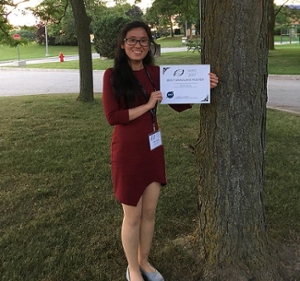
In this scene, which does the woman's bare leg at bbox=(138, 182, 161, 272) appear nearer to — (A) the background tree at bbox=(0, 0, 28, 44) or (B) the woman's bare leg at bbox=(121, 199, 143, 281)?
(B) the woman's bare leg at bbox=(121, 199, 143, 281)

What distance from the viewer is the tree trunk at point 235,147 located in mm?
2367

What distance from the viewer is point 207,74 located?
2.37 metres

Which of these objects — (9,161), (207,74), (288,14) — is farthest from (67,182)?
(288,14)

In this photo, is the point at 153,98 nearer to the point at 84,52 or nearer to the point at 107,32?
the point at 84,52

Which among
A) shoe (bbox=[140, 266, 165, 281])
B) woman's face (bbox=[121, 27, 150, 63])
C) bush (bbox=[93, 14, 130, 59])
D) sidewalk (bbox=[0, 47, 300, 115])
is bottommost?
shoe (bbox=[140, 266, 165, 281])

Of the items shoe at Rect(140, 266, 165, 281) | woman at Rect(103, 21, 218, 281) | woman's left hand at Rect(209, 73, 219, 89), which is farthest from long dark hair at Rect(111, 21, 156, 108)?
shoe at Rect(140, 266, 165, 281)

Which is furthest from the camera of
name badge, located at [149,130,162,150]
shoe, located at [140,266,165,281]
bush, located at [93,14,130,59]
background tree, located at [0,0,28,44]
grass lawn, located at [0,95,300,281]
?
bush, located at [93,14,130,59]

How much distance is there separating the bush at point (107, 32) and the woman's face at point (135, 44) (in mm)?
22884

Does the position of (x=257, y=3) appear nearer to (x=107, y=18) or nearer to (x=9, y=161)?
(x=9, y=161)

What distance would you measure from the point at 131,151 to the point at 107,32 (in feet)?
80.1

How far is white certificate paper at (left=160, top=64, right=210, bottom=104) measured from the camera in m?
2.38

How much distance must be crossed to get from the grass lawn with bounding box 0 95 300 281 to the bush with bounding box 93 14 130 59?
63.6 feet

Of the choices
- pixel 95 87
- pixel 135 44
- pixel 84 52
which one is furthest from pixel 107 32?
pixel 135 44

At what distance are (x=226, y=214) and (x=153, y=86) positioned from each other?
1.01 meters
